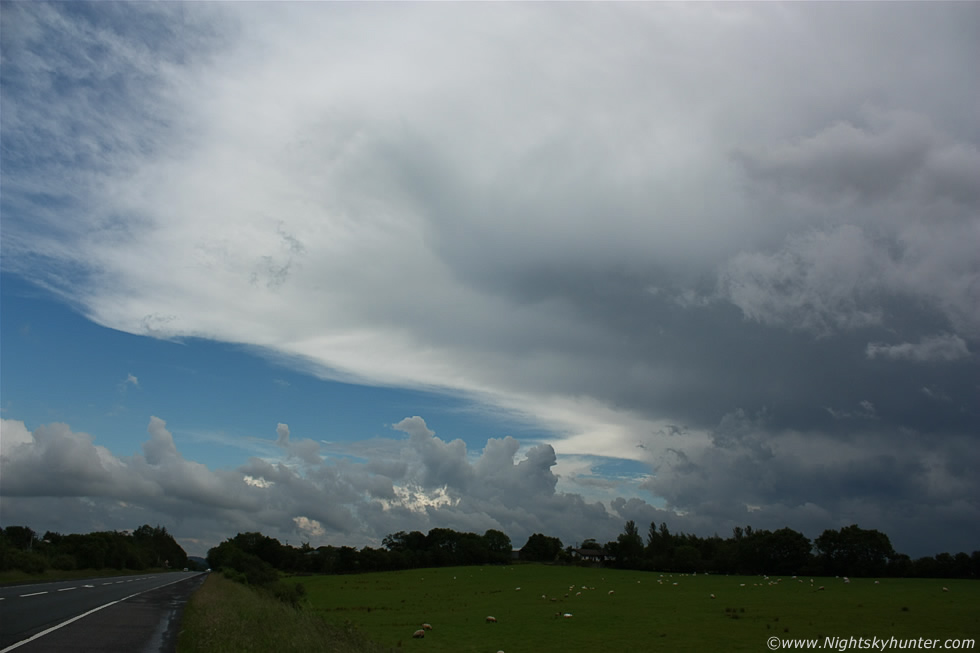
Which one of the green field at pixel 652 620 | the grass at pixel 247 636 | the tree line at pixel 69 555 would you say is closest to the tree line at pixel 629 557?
the tree line at pixel 69 555

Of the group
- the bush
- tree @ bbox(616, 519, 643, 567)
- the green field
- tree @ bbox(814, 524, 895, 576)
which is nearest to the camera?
the green field

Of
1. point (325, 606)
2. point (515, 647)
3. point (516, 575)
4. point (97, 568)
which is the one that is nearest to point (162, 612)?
point (515, 647)

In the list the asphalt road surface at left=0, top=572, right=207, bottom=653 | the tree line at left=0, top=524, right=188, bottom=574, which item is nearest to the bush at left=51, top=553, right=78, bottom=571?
the tree line at left=0, top=524, right=188, bottom=574

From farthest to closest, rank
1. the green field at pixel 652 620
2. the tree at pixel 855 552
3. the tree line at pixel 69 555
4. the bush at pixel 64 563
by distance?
the tree at pixel 855 552, the bush at pixel 64 563, the tree line at pixel 69 555, the green field at pixel 652 620

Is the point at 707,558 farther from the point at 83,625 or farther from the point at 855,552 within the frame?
the point at 83,625

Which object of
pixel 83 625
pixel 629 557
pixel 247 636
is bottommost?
pixel 629 557

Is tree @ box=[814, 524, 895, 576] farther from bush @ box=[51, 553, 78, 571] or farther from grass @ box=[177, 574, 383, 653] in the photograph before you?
bush @ box=[51, 553, 78, 571]

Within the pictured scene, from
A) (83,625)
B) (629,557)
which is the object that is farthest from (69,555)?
(629,557)

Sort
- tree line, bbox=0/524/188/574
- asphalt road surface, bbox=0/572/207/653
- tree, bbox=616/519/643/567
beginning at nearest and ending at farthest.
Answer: asphalt road surface, bbox=0/572/207/653
tree line, bbox=0/524/188/574
tree, bbox=616/519/643/567

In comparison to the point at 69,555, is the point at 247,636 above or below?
above

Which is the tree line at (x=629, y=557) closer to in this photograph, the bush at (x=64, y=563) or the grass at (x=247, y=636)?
the bush at (x=64, y=563)

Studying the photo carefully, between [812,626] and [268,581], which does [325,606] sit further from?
[812,626]

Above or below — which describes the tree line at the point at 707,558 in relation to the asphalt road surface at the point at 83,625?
below

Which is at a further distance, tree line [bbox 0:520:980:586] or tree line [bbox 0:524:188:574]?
tree line [bbox 0:520:980:586]
